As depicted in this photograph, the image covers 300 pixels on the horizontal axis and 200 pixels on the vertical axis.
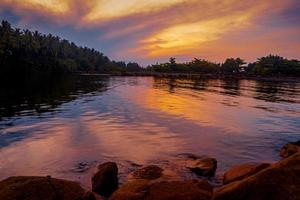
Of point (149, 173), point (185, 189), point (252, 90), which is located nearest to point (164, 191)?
point (185, 189)

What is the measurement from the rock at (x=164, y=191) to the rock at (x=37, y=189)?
4.75 ft

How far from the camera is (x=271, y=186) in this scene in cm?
907

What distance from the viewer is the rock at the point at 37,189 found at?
9.77 meters

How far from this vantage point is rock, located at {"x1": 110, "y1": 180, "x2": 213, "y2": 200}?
10031mm

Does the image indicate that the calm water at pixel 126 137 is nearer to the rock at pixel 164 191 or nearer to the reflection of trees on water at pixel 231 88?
the rock at pixel 164 191

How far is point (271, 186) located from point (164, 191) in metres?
3.21

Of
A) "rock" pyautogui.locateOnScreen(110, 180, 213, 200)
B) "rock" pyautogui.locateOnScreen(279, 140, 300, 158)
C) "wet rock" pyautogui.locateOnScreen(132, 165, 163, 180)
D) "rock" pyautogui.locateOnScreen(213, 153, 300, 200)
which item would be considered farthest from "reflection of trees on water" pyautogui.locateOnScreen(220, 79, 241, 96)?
"rock" pyautogui.locateOnScreen(213, 153, 300, 200)

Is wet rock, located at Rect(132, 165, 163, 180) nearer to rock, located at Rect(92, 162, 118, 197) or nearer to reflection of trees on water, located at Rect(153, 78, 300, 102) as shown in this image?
rock, located at Rect(92, 162, 118, 197)

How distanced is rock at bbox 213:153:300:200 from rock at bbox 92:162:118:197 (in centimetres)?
560

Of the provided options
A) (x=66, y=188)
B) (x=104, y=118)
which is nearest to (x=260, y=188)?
(x=66, y=188)

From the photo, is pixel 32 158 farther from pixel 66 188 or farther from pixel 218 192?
pixel 218 192

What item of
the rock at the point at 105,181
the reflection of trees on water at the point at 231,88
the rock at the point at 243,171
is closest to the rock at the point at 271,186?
the rock at the point at 243,171

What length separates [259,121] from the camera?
34.7 metres

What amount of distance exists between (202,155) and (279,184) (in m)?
11.6
